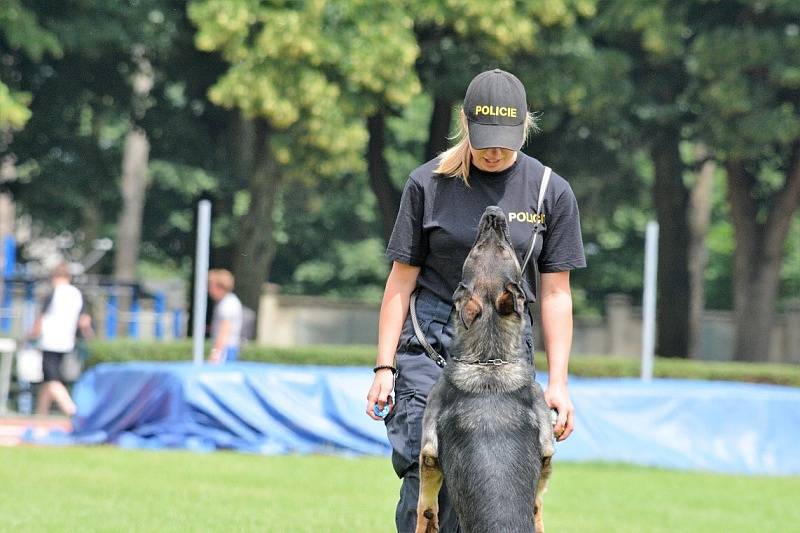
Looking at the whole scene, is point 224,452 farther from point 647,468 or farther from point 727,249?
point 727,249

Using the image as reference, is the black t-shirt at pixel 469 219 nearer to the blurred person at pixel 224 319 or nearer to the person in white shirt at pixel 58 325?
the blurred person at pixel 224 319

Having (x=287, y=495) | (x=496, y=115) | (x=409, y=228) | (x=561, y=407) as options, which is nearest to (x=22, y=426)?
(x=287, y=495)

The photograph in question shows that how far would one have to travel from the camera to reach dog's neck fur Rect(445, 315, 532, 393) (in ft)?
17.3

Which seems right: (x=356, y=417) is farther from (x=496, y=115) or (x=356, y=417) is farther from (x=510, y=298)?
(x=510, y=298)

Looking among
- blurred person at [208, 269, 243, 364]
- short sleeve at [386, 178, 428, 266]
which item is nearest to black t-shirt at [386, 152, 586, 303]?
short sleeve at [386, 178, 428, 266]

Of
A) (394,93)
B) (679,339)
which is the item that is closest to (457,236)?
(394,93)

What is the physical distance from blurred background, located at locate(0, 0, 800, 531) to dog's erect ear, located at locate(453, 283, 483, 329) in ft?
54.6

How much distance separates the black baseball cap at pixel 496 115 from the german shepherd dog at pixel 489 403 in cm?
35

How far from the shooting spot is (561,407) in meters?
5.67

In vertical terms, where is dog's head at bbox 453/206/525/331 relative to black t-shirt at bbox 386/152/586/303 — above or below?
below

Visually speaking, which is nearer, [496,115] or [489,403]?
[489,403]

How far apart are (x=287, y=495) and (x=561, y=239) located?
6522mm

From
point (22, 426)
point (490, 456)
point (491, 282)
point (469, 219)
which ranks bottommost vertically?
point (22, 426)

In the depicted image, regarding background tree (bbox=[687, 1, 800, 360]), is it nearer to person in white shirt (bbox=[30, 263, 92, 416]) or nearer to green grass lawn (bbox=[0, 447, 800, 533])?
green grass lawn (bbox=[0, 447, 800, 533])
